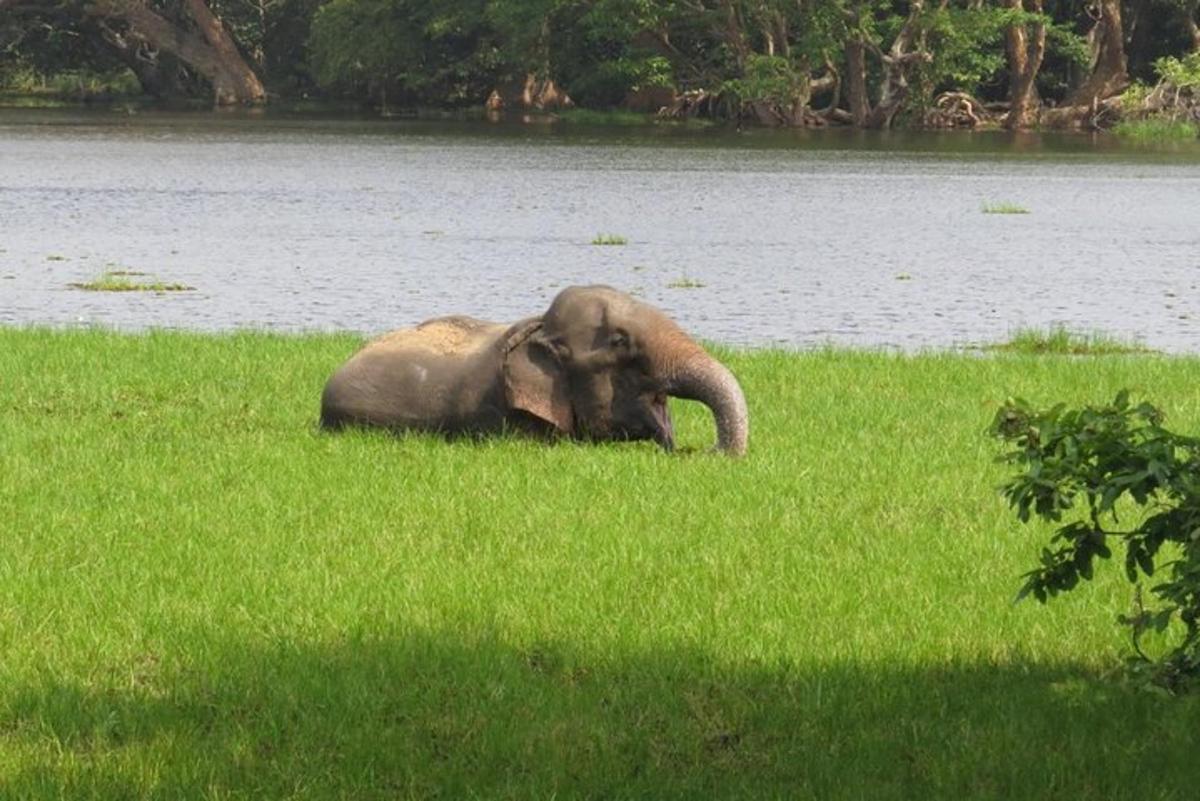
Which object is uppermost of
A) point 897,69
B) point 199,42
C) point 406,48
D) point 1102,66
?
point 1102,66

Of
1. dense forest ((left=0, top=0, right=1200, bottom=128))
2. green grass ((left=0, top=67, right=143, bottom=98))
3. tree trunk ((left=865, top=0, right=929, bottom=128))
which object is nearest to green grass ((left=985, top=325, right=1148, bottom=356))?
dense forest ((left=0, top=0, right=1200, bottom=128))

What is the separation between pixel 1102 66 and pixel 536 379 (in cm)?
7534

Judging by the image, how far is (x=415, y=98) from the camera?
331 feet

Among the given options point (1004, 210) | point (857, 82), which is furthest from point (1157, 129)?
point (1004, 210)

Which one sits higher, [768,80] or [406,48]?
[406,48]

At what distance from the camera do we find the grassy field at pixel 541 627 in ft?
22.1

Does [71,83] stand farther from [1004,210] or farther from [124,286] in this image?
[124,286]

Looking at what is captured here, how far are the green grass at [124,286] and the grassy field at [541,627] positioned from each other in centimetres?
1408

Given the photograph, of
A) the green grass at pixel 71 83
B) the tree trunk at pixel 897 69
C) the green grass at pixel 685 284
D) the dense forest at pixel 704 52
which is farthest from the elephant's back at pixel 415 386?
the green grass at pixel 71 83

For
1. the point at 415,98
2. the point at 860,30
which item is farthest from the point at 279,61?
the point at 860,30

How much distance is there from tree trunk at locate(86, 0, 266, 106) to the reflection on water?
2294 cm

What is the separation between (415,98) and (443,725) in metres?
95.1

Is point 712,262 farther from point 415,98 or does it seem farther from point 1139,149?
point 415,98

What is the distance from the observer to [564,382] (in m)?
12.8
